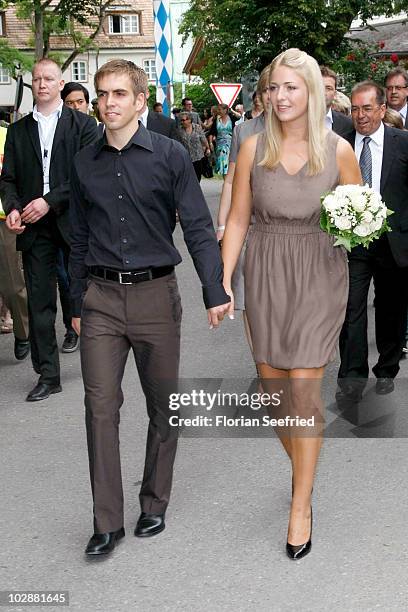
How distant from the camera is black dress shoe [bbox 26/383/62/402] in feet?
25.0

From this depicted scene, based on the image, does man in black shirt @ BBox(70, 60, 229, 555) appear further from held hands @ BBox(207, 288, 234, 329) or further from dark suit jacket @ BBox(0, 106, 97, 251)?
dark suit jacket @ BBox(0, 106, 97, 251)

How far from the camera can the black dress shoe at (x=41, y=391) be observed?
7.61 meters

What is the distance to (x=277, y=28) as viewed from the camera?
27.5 meters

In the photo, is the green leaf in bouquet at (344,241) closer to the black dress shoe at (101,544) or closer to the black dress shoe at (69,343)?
the black dress shoe at (101,544)

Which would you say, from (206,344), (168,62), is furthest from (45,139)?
(168,62)

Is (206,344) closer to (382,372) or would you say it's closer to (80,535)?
(382,372)

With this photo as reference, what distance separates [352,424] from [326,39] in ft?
73.0

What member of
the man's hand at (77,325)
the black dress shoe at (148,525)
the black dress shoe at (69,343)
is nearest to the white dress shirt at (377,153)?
the man's hand at (77,325)

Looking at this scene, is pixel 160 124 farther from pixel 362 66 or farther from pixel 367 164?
pixel 362 66

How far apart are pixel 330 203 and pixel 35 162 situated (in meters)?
3.38

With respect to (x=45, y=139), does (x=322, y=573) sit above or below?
below

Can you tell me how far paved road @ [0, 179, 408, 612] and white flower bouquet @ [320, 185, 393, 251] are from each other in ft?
4.28

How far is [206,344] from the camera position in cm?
930

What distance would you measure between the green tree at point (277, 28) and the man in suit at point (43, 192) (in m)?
20.1
